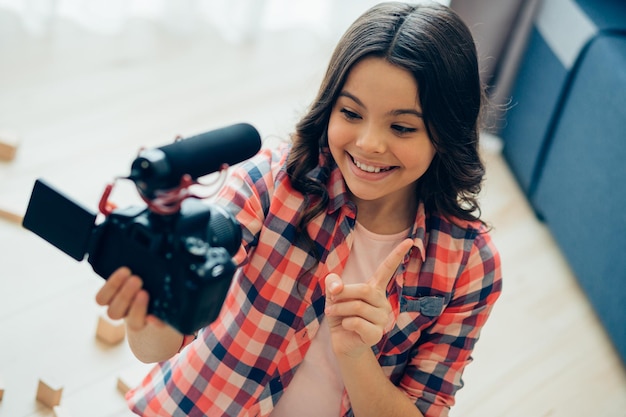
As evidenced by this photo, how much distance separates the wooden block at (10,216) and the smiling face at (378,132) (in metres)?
1.03

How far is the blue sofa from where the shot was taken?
206cm

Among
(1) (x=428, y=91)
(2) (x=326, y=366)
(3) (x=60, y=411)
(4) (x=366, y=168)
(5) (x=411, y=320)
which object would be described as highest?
(1) (x=428, y=91)

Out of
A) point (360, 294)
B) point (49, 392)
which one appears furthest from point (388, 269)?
point (49, 392)

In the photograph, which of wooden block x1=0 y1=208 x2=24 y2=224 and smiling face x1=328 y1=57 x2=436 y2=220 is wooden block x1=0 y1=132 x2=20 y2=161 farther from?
smiling face x1=328 y1=57 x2=436 y2=220

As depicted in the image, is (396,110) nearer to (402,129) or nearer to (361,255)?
(402,129)

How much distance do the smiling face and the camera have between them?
278mm

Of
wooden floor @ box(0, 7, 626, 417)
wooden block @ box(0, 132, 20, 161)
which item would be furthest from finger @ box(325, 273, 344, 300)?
wooden block @ box(0, 132, 20, 161)

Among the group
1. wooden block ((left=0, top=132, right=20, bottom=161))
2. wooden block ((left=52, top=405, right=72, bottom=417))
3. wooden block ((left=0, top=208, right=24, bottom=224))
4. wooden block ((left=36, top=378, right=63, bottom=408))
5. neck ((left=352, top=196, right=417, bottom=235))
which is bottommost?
wooden block ((left=52, top=405, right=72, bottom=417))

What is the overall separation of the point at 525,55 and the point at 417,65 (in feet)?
5.38

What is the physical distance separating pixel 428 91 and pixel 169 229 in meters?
0.44

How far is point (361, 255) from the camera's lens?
4.27ft

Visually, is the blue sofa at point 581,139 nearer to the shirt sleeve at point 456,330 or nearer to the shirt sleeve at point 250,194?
the shirt sleeve at point 456,330

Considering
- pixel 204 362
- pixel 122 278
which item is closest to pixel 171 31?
pixel 204 362

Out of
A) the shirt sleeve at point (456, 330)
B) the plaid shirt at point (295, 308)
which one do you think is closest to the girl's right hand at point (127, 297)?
the plaid shirt at point (295, 308)
